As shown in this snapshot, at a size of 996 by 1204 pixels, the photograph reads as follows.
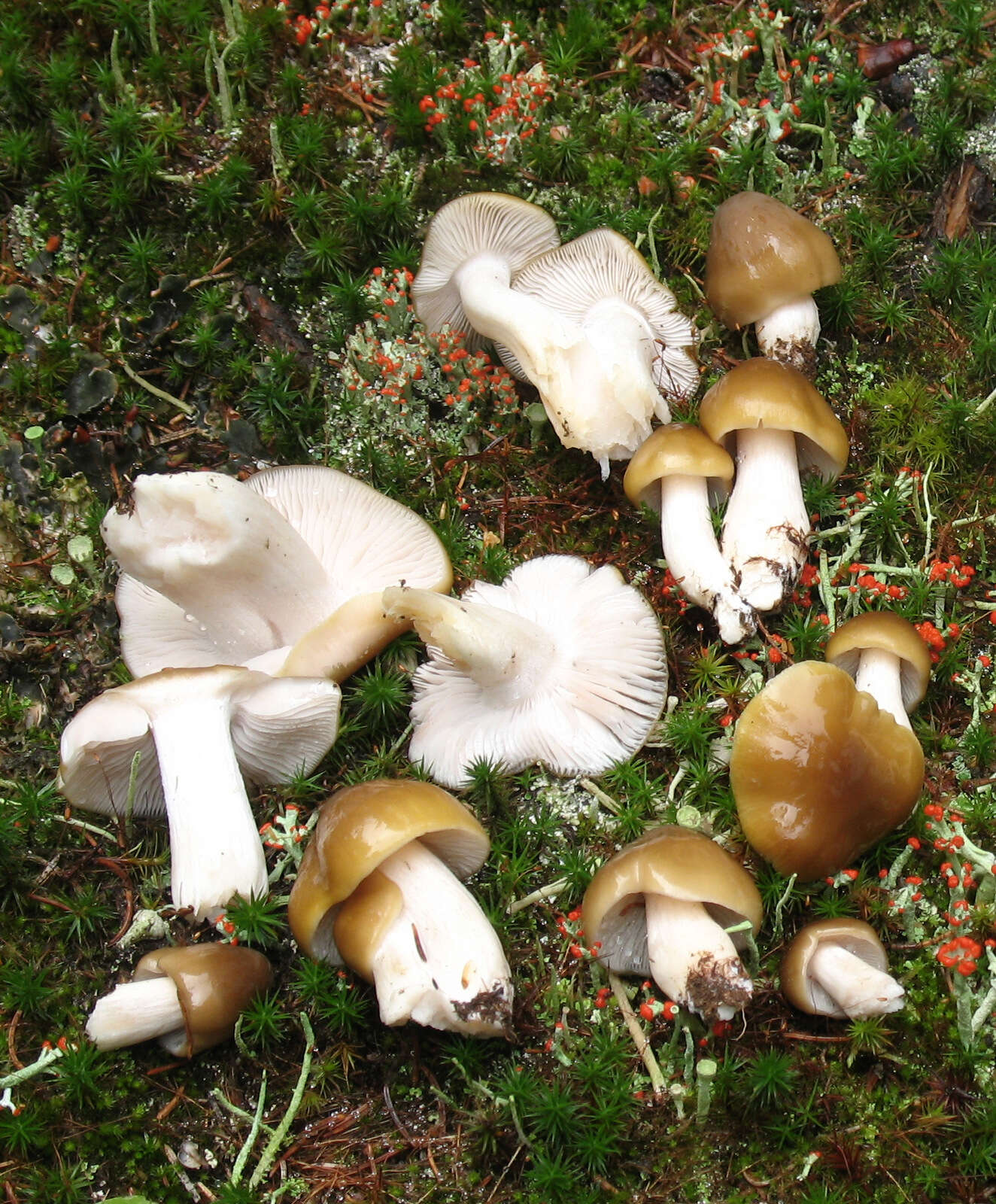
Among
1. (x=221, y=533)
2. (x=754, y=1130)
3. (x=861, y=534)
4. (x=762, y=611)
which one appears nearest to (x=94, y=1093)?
(x=221, y=533)

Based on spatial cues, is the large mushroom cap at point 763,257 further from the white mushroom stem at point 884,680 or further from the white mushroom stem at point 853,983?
the white mushroom stem at point 853,983

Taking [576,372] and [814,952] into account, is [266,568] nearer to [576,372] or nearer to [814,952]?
[576,372]

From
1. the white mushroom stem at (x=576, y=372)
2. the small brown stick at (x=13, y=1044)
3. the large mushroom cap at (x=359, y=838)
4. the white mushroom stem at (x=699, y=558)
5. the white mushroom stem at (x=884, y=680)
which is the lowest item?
the small brown stick at (x=13, y=1044)

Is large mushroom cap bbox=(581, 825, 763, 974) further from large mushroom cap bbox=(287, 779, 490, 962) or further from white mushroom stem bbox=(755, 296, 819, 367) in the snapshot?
white mushroom stem bbox=(755, 296, 819, 367)

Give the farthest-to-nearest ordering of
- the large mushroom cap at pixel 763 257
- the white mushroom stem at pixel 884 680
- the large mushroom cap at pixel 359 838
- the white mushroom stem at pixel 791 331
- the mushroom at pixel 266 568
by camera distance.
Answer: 1. the white mushroom stem at pixel 791 331
2. the large mushroom cap at pixel 763 257
3. the white mushroom stem at pixel 884 680
4. the mushroom at pixel 266 568
5. the large mushroom cap at pixel 359 838

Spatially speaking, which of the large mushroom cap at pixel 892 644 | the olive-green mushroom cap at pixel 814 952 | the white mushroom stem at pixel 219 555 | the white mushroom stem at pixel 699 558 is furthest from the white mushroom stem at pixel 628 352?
the olive-green mushroom cap at pixel 814 952
